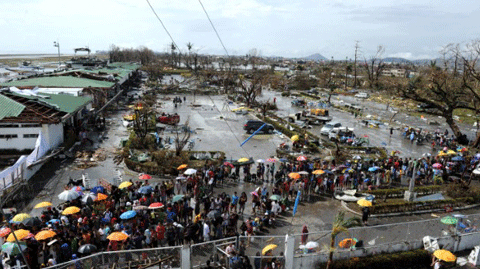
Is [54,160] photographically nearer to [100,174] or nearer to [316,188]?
[100,174]

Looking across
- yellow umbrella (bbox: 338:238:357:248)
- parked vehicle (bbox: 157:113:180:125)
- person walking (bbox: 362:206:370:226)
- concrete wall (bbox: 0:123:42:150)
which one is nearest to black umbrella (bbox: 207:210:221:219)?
yellow umbrella (bbox: 338:238:357:248)

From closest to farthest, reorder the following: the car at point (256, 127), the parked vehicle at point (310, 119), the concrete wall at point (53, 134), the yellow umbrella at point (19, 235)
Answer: the yellow umbrella at point (19, 235) < the concrete wall at point (53, 134) < the car at point (256, 127) < the parked vehicle at point (310, 119)

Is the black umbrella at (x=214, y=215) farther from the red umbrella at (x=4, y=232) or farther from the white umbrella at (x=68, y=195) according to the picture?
the red umbrella at (x=4, y=232)

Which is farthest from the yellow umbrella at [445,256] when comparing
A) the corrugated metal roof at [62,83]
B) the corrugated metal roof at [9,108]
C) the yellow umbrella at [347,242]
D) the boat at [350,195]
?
the corrugated metal roof at [62,83]

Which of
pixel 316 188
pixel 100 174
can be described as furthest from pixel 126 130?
pixel 316 188

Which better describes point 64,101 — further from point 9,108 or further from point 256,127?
point 256,127

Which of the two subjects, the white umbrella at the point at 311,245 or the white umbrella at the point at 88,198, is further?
the white umbrella at the point at 88,198

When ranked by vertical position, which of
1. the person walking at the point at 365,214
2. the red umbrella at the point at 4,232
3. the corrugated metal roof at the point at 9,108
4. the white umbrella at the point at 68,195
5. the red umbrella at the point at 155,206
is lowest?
the person walking at the point at 365,214

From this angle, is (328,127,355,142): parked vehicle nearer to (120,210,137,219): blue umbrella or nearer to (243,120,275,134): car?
(243,120,275,134): car
